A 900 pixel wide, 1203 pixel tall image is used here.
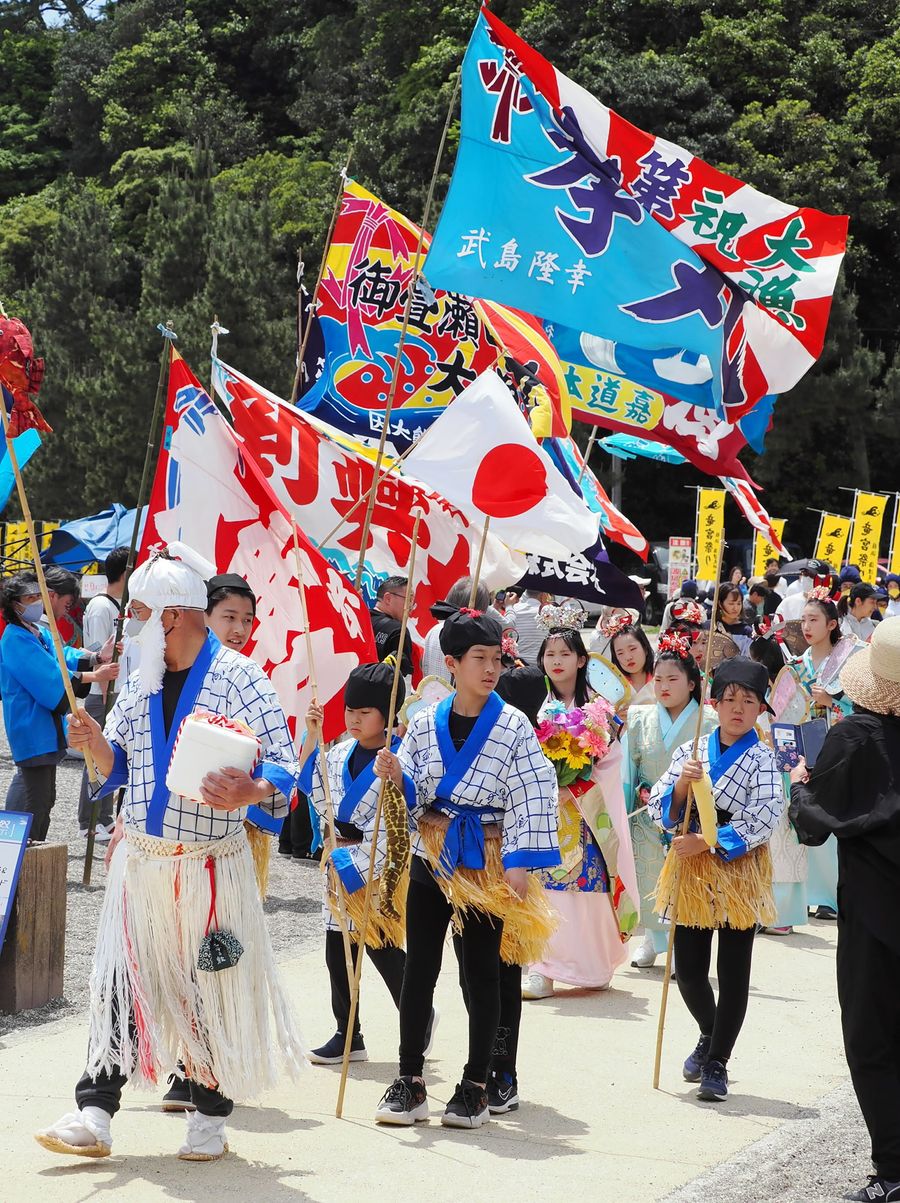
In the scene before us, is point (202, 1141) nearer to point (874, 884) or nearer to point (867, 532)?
point (874, 884)

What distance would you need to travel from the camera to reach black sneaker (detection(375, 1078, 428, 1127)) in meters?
4.74

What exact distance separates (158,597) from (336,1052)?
2037mm

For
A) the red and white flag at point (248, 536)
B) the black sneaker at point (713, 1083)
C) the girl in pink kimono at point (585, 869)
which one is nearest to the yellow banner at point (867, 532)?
the girl in pink kimono at point (585, 869)

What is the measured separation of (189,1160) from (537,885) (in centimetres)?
141

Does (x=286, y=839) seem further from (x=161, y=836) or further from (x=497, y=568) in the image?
(x=161, y=836)

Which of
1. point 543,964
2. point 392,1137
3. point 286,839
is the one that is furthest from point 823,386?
point 392,1137

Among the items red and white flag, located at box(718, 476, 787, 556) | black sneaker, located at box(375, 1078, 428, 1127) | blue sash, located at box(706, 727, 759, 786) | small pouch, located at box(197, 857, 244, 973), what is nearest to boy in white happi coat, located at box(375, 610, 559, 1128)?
black sneaker, located at box(375, 1078, 428, 1127)

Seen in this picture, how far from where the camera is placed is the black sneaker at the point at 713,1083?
513 centimetres

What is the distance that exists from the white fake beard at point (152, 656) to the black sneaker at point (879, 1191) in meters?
2.48

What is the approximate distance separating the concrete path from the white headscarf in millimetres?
1408

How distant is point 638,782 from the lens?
24.1 feet

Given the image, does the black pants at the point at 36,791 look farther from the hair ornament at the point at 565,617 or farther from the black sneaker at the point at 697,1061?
the black sneaker at the point at 697,1061

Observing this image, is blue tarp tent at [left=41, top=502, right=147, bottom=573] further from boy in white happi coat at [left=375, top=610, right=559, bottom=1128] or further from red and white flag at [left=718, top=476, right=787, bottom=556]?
boy in white happi coat at [left=375, top=610, right=559, bottom=1128]

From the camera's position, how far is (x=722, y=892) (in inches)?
207
